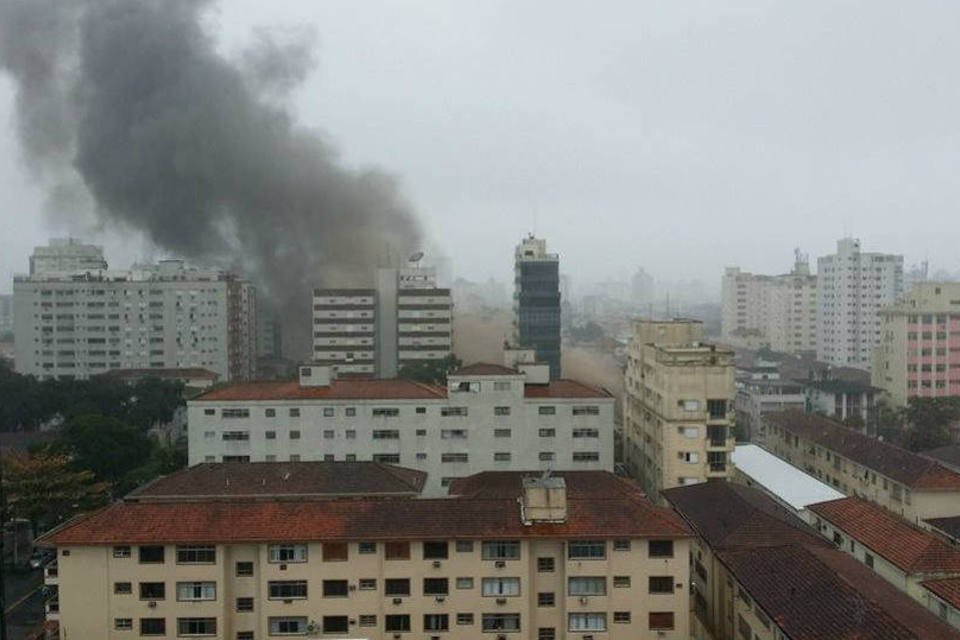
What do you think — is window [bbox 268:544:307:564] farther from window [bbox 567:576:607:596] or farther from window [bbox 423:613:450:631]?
window [bbox 567:576:607:596]

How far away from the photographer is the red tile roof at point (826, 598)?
42.3 feet

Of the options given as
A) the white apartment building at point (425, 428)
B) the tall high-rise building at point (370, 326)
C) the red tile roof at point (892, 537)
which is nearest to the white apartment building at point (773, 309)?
the tall high-rise building at point (370, 326)

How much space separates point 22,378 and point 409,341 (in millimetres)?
21297

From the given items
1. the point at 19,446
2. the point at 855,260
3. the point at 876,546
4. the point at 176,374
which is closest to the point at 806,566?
the point at 876,546

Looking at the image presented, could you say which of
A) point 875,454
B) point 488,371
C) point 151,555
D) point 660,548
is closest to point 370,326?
point 488,371

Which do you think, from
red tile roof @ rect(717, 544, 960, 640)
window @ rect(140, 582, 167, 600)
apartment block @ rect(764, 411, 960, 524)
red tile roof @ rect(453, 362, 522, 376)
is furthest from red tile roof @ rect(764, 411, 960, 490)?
window @ rect(140, 582, 167, 600)

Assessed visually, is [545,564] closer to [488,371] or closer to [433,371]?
[488,371]

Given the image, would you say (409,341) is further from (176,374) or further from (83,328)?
(83,328)

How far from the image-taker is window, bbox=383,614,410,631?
651 inches

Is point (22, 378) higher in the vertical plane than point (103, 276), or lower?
lower

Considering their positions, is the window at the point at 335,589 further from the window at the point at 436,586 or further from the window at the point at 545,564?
the window at the point at 545,564

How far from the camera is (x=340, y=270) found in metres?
63.8

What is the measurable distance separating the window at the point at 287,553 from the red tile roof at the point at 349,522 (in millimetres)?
224

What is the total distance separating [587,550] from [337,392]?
46.3 ft
